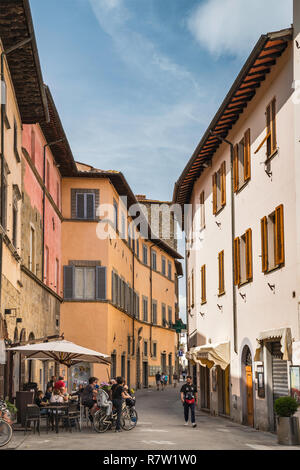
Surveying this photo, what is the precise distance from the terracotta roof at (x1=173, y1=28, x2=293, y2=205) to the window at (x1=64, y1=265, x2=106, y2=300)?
8242 mm

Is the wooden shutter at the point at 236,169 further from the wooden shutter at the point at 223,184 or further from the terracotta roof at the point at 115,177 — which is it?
the terracotta roof at the point at 115,177

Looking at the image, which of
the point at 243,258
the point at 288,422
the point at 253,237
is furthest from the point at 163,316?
the point at 288,422

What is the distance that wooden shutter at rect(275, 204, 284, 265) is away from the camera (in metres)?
17.3

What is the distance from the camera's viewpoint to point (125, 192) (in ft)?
133

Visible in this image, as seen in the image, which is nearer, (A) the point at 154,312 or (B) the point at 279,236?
(B) the point at 279,236

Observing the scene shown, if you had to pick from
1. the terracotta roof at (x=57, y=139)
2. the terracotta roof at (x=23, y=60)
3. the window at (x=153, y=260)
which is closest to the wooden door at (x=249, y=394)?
the terracotta roof at (x=23, y=60)

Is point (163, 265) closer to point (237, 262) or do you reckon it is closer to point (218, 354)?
point (218, 354)

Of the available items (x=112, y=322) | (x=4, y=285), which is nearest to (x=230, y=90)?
(x=4, y=285)

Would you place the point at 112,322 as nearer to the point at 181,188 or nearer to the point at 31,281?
the point at 181,188

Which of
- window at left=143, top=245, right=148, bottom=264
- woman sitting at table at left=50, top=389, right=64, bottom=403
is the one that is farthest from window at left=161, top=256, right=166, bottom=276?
woman sitting at table at left=50, top=389, right=64, bottom=403

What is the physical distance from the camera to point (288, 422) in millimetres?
15352

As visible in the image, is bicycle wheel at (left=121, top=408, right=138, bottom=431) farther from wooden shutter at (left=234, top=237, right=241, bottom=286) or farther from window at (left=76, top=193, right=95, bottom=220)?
window at (left=76, top=193, right=95, bottom=220)

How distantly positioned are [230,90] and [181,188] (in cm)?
1171

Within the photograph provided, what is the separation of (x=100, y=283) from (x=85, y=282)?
2.40ft
